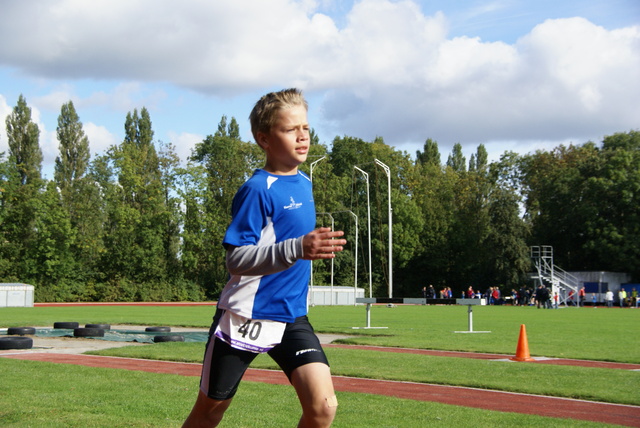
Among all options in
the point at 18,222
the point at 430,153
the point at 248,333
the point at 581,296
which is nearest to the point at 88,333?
the point at 248,333

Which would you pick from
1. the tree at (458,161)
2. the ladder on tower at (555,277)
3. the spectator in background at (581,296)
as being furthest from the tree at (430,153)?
the spectator in background at (581,296)

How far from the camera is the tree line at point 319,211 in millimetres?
64625

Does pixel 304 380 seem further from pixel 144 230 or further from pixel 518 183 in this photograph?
pixel 518 183

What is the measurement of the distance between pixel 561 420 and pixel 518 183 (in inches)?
3089

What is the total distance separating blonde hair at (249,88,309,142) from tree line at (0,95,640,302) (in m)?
55.0

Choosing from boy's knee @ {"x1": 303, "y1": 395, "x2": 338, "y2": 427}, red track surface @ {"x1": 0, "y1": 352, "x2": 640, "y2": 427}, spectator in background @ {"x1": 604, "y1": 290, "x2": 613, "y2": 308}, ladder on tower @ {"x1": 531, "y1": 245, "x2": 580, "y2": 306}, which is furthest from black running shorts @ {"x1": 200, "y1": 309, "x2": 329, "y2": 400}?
spectator in background @ {"x1": 604, "y1": 290, "x2": 613, "y2": 308}

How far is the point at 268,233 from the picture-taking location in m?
4.27

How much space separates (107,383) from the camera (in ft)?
33.0

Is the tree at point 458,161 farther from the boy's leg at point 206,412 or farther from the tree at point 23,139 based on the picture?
the boy's leg at point 206,412

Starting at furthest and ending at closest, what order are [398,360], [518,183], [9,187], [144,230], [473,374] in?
[518,183] < [144,230] < [9,187] < [398,360] < [473,374]

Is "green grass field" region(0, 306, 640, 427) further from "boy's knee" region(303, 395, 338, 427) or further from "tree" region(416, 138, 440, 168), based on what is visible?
"tree" region(416, 138, 440, 168)

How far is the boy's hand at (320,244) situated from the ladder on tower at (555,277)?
63572mm

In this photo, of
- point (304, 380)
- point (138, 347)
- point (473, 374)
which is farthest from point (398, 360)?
point (304, 380)

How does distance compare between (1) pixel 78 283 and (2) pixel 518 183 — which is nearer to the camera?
(1) pixel 78 283
